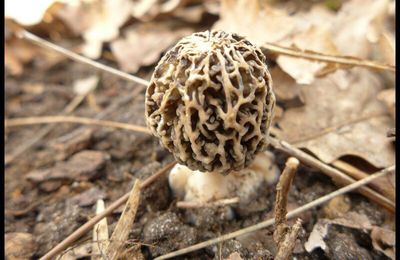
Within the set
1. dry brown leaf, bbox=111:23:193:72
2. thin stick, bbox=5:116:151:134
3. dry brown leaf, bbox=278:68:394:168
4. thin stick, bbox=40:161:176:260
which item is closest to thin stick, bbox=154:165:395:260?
dry brown leaf, bbox=278:68:394:168

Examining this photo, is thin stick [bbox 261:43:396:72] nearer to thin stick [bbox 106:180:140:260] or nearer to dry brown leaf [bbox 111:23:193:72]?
dry brown leaf [bbox 111:23:193:72]

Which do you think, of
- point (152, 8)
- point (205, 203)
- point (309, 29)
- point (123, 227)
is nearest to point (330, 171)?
point (205, 203)

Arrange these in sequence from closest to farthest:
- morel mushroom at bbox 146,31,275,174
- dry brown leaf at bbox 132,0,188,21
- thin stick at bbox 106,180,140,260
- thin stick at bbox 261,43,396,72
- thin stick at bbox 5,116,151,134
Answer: morel mushroom at bbox 146,31,275,174, thin stick at bbox 106,180,140,260, thin stick at bbox 261,43,396,72, thin stick at bbox 5,116,151,134, dry brown leaf at bbox 132,0,188,21

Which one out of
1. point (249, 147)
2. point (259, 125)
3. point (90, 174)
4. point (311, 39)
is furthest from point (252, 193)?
point (311, 39)

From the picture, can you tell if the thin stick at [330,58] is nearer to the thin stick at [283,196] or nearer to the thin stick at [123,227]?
the thin stick at [283,196]

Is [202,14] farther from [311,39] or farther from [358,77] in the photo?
[358,77]

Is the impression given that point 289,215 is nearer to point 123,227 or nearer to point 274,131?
point 274,131
